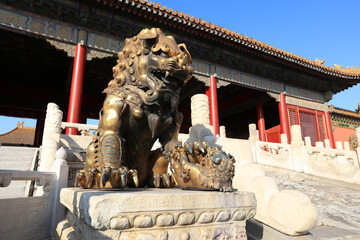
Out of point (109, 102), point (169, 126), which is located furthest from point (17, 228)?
point (169, 126)

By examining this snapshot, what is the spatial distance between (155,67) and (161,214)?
95 cm

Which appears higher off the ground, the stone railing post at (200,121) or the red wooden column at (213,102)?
the red wooden column at (213,102)

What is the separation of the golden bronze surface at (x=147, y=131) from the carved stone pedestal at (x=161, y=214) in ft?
0.55

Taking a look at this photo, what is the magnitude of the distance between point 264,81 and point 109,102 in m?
9.56

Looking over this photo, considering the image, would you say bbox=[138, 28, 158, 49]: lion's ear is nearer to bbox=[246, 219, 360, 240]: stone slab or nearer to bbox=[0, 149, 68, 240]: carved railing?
bbox=[246, 219, 360, 240]: stone slab

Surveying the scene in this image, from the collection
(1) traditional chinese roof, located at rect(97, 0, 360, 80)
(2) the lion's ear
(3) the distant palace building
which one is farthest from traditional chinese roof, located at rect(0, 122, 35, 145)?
(2) the lion's ear

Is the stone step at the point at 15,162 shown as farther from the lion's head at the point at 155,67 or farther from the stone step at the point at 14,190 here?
the lion's head at the point at 155,67

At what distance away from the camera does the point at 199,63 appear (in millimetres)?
8391

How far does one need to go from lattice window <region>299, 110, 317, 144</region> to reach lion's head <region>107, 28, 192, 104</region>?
10.8 meters

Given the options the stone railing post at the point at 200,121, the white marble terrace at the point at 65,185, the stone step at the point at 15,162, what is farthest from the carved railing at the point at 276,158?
the stone step at the point at 15,162

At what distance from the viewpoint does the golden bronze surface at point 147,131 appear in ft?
4.26

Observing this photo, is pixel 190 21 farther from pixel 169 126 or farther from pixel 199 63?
pixel 169 126

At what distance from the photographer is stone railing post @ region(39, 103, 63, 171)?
10.9 ft

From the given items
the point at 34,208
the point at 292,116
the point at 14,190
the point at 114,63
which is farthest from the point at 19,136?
the point at 292,116
